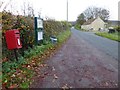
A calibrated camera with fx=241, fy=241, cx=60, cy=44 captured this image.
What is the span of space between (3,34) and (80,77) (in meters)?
3.22

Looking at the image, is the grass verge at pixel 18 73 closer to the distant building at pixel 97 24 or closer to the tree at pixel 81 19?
the distant building at pixel 97 24

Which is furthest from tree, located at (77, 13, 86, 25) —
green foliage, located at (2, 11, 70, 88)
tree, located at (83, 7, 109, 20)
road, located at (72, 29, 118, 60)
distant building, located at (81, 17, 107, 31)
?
green foliage, located at (2, 11, 70, 88)

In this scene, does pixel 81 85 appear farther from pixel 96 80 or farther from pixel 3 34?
pixel 3 34

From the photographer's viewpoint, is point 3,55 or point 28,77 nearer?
point 28,77

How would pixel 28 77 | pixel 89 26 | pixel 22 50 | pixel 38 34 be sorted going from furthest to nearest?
pixel 89 26 → pixel 38 34 → pixel 22 50 → pixel 28 77

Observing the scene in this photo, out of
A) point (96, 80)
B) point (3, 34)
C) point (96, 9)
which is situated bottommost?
point (96, 80)

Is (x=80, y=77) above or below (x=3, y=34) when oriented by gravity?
below

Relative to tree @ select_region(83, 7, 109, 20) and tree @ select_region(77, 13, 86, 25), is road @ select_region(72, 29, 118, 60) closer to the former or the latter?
tree @ select_region(83, 7, 109, 20)

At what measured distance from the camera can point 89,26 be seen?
335 feet

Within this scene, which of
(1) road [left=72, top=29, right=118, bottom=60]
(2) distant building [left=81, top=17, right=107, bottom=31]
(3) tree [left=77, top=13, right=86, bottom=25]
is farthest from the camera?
(3) tree [left=77, top=13, right=86, bottom=25]

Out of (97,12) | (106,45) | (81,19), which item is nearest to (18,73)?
(106,45)

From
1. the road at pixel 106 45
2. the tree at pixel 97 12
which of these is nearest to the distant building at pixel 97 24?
the tree at pixel 97 12

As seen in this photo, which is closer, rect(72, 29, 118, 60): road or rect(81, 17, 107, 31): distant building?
rect(72, 29, 118, 60): road

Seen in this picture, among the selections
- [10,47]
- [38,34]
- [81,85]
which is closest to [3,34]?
[10,47]
